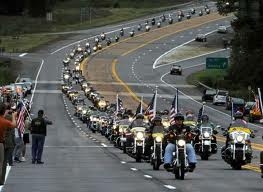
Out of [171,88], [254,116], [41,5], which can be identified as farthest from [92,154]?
[41,5]

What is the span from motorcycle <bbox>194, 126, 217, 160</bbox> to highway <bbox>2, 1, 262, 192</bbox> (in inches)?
15.4

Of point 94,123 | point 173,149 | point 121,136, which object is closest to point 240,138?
point 173,149

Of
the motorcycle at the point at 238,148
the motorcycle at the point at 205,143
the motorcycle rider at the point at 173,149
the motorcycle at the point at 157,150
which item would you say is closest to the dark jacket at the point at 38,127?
the motorcycle at the point at 157,150

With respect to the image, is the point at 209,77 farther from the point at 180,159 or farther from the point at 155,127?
the point at 180,159

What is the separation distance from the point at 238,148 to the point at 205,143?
6238mm

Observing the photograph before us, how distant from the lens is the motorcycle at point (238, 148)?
1083 inches

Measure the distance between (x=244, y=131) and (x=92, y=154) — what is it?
12.1 m

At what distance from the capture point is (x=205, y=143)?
33.7 m

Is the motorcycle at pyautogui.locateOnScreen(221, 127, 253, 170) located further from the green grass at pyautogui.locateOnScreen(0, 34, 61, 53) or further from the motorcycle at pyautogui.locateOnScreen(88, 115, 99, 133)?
the green grass at pyautogui.locateOnScreen(0, 34, 61, 53)

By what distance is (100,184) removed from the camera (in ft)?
73.8

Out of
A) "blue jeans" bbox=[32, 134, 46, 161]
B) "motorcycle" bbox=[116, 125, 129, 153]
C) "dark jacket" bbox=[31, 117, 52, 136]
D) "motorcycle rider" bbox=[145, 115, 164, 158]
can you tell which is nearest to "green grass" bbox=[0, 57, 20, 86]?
"motorcycle" bbox=[116, 125, 129, 153]

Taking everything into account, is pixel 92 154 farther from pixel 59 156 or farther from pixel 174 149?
pixel 174 149

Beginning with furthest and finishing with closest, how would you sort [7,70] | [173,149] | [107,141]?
[7,70], [107,141], [173,149]

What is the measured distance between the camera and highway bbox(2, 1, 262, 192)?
22531 mm
